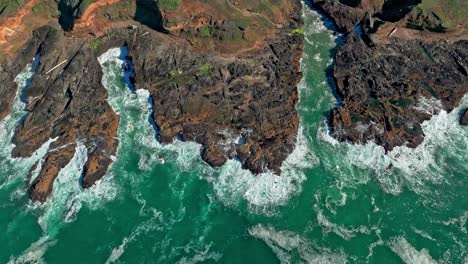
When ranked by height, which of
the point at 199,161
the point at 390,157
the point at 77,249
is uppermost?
the point at 390,157

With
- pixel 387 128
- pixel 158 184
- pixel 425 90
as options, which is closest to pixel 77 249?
pixel 158 184

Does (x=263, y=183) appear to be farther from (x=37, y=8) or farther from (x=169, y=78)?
(x=37, y=8)

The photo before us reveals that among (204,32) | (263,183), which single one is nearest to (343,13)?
(204,32)

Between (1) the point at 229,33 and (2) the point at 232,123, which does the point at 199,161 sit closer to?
(2) the point at 232,123

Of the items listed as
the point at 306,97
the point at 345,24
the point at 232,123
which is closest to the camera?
the point at 232,123

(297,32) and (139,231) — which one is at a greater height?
(297,32)

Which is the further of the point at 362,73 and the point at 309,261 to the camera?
the point at 362,73

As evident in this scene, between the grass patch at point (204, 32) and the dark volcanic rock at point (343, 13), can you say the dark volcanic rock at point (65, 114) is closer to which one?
the grass patch at point (204, 32)
